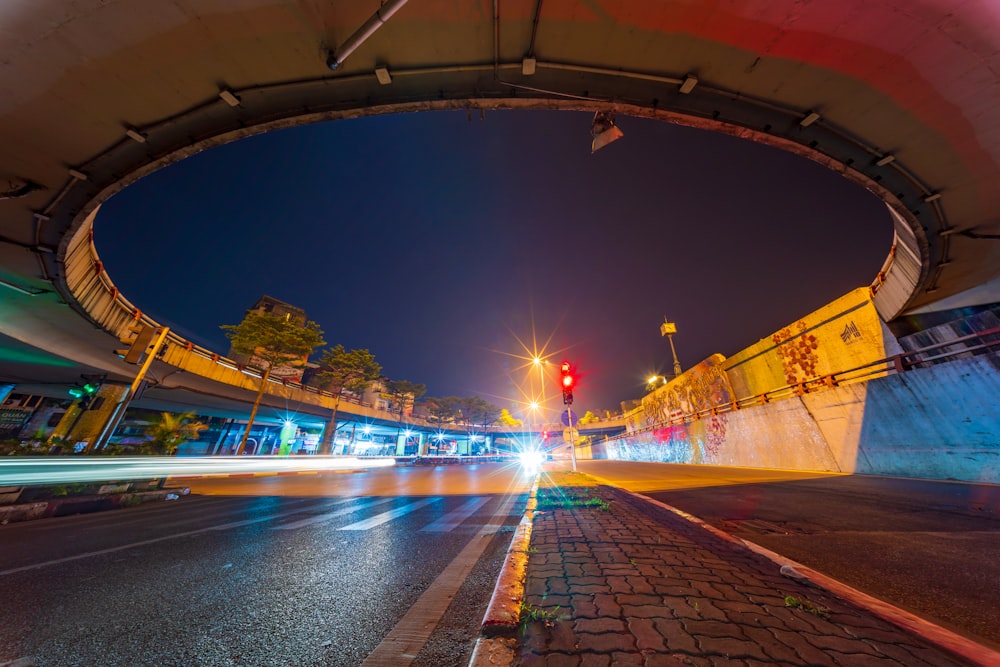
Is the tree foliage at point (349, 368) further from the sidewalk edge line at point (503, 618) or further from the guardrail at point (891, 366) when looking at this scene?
the sidewalk edge line at point (503, 618)

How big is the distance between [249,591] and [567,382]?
11820mm

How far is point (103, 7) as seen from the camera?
4562 mm

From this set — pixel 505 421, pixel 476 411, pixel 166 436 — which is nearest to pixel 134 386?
pixel 166 436

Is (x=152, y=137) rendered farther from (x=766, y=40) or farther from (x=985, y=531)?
(x=985, y=531)

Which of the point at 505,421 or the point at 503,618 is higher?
the point at 505,421

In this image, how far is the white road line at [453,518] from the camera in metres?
5.48

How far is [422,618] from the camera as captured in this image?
2.44 metres

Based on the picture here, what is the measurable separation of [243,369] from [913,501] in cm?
3100

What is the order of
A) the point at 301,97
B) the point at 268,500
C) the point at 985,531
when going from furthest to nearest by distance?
the point at 268,500
the point at 301,97
the point at 985,531

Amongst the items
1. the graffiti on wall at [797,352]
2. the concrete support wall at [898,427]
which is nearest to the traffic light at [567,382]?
the concrete support wall at [898,427]

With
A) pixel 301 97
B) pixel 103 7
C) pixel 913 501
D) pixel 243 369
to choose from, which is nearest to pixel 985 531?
pixel 913 501

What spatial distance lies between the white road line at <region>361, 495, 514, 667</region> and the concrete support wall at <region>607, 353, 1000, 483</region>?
11.0 metres

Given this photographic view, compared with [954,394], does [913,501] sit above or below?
below

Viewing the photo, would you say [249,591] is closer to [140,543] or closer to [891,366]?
[140,543]
